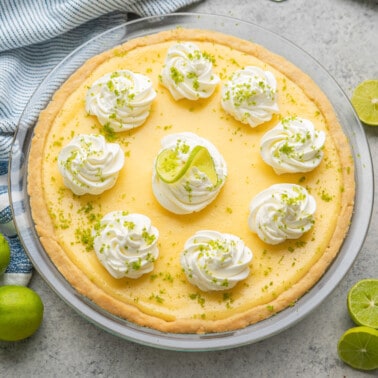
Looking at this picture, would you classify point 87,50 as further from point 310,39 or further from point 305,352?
point 305,352

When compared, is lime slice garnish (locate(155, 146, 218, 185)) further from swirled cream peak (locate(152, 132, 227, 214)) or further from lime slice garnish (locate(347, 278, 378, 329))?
lime slice garnish (locate(347, 278, 378, 329))

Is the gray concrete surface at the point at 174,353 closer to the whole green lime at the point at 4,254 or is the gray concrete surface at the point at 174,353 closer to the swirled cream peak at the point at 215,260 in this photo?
the whole green lime at the point at 4,254

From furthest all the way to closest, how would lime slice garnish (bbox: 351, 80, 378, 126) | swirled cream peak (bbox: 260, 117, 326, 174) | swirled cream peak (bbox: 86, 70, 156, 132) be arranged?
lime slice garnish (bbox: 351, 80, 378, 126), swirled cream peak (bbox: 86, 70, 156, 132), swirled cream peak (bbox: 260, 117, 326, 174)

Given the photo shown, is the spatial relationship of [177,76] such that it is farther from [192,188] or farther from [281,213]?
[281,213]

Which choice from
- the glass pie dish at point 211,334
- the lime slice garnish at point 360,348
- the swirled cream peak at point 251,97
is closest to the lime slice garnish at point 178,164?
the swirled cream peak at point 251,97

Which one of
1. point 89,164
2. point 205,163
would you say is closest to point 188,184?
point 205,163

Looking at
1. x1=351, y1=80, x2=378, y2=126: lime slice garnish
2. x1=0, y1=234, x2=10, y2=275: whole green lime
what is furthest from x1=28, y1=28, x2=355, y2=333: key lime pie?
x1=351, y1=80, x2=378, y2=126: lime slice garnish
